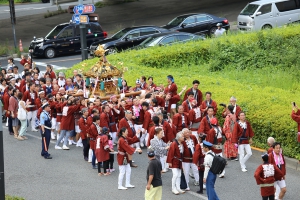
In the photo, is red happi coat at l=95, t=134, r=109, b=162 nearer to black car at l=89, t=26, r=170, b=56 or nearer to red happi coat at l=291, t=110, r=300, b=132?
red happi coat at l=291, t=110, r=300, b=132

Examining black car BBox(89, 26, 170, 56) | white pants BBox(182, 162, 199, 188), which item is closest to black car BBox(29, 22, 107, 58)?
black car BBox(89, 26, 170, 56)

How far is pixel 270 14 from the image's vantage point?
1316 inches

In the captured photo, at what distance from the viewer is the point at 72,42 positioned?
34.2m

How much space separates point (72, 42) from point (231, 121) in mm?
18840

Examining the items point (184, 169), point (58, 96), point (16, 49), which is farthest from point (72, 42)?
point (184, 169)

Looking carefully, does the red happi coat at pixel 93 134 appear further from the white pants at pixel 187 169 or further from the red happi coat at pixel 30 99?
the red happi coat at pixel 30 99

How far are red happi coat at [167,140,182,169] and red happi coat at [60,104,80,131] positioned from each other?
455 centimetres

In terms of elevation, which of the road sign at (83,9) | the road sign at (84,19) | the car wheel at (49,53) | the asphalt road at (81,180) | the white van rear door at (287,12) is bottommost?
the asphalt road at (81,180)

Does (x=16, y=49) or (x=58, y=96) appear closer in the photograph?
(x=58, y=96)

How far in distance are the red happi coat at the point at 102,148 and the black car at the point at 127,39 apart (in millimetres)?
15007

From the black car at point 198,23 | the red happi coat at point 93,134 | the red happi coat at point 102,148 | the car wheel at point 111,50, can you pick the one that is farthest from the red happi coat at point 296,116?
the black car at point 198,23

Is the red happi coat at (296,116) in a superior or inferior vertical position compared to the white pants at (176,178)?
superior

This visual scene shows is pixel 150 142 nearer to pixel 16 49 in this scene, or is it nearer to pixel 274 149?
pixel 274 149

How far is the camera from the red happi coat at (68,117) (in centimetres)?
1855
